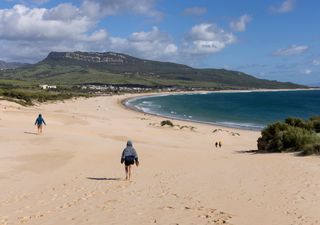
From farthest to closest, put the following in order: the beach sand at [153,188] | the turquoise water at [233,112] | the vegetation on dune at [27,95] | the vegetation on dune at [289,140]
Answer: the vegetation on dune at [27,95]
the turquoise water at [233,112]
the vegetation on dune at [289,140]
the beach sand at [153,188]

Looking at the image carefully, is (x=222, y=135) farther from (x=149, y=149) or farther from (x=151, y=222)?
(x=151, y=222)

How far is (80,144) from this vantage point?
27562 millimetres

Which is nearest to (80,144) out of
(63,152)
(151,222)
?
(63,152)

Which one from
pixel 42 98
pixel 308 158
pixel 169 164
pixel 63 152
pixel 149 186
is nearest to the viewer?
pixel 149 186

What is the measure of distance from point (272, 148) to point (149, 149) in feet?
23.2

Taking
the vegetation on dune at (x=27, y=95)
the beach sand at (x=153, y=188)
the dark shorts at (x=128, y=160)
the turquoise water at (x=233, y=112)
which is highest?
the vegetation on dune at (x=27, y=95)

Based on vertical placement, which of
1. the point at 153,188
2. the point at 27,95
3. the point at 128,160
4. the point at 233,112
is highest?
the point at 27,95

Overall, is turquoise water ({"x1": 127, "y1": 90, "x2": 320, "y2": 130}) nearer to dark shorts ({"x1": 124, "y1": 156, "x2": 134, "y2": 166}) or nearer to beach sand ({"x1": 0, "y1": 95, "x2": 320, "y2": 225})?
beach sand ({"x1": 0, "y1": 95, "x2": 320, "y2": 225})

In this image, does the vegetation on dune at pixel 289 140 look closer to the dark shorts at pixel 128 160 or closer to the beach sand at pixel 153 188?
the beach sand at pixel 153 188

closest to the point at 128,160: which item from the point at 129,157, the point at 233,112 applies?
the point at 129,157

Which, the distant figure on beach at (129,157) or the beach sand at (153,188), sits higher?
the distant figure on beach at (129,157)

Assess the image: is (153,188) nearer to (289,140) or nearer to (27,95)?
(289,140)

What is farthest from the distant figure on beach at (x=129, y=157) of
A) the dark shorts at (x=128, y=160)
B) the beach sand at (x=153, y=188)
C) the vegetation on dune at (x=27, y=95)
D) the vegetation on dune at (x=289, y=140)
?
the vegetation on dune at (x=27, y=95)

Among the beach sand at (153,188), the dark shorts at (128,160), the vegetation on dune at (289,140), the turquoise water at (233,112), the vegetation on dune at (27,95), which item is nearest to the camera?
the beach sand at (153,188)
